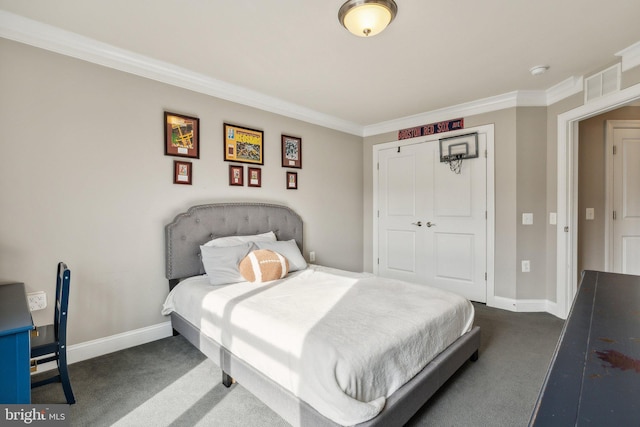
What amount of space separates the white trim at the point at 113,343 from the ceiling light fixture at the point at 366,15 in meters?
2.84

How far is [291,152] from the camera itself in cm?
378

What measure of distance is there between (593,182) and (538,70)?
1.74 meters

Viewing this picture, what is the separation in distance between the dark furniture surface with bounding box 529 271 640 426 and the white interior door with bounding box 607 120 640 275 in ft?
10.6

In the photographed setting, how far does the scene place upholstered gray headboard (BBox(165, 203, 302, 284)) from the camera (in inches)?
107

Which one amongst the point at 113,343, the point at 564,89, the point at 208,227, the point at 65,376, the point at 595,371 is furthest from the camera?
the point at 564,89

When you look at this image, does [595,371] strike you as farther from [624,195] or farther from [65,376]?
[624,195]

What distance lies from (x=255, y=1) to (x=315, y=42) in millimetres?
578

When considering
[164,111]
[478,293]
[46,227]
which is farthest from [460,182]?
[46,227]

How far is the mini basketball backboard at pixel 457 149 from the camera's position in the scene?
3717 millimetres

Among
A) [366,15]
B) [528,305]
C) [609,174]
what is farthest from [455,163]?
[366,15]

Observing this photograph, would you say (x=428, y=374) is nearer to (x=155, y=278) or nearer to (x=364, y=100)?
(x=155, y=278)

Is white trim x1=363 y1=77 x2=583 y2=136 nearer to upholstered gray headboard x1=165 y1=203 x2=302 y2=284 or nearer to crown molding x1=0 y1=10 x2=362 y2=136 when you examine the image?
crown molding x1=0 y1=10 x2=362 y2=136

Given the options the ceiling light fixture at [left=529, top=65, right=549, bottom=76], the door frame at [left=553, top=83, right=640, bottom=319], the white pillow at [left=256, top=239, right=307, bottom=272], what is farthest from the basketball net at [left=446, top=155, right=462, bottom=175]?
the white pillow at [left=256, top=239, right=307, bottom=272]

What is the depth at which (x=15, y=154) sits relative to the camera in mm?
2072
